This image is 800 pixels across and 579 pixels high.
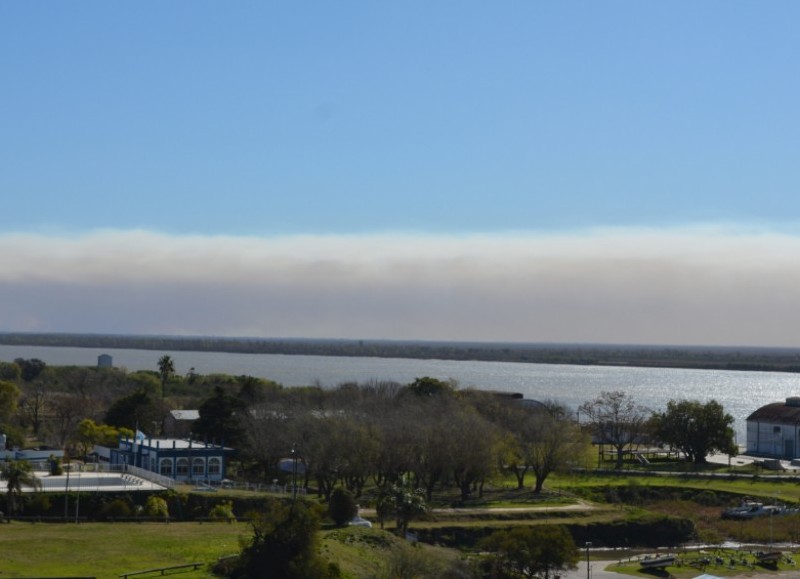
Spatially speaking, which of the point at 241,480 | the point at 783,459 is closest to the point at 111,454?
the point at 241,480

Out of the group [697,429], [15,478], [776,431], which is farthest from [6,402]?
[776,431]

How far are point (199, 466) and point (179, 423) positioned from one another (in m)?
20.8

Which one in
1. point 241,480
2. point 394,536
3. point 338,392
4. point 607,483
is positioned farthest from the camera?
point 338,392

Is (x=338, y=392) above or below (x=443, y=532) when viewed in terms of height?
above

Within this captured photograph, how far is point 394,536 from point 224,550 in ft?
26.8

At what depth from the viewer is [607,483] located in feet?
252

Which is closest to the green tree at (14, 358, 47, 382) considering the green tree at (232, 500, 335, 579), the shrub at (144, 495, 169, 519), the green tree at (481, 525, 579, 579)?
the shrub at (144, 495, 169, 519)

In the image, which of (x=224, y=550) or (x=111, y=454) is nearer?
(x=224, y=550)

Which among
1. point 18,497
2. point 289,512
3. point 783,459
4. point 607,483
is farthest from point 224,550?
point 783,459

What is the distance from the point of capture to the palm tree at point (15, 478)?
5412cm

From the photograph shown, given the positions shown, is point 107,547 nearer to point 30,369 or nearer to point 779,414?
point 779,414

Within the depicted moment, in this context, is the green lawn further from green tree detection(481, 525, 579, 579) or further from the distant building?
the distant building

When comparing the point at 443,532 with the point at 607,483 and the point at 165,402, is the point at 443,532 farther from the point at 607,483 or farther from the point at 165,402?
the point at 165,402

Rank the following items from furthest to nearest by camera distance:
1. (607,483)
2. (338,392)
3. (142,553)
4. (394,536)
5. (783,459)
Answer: (338,392) → (783,459) → (607,483) → (394,536) → (142,553)
